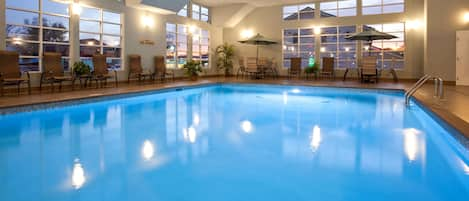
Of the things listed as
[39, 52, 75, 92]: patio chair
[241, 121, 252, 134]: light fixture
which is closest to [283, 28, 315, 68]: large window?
[39, 52, 75, 92]: patio chair

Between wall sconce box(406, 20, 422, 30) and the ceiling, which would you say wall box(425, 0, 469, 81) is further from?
the ceiling

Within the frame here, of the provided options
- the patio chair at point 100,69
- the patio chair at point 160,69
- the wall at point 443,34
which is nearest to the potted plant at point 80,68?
the patio chair at point 100,69

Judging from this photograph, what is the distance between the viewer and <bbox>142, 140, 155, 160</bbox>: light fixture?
3.97m

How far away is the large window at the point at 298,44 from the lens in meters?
15.0

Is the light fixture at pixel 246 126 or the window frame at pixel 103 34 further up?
the window frame at pixel 103 34

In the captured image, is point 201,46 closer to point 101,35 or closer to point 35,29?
point 101,35

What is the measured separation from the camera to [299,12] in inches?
592

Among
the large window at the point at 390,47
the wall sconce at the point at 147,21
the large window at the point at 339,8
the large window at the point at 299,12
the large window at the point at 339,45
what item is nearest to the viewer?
the wall sconce at the point at 147,21

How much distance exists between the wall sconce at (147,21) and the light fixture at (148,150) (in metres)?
8.39

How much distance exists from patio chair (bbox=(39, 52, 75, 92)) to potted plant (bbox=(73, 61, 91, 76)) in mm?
418

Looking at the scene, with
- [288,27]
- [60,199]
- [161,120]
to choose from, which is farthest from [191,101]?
[288,27]

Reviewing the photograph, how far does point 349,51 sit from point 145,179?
1254 centimetres

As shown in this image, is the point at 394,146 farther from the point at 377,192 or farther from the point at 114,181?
the point at 114,181

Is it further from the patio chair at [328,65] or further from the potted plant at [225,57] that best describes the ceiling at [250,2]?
the patio chair at [328,65]
